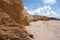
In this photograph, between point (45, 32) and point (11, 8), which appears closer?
point (11, 8)

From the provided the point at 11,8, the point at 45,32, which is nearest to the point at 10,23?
the point at 11,8

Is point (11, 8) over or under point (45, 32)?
over

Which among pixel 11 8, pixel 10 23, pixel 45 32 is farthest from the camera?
pixel 45 32

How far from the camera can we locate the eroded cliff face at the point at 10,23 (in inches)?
219

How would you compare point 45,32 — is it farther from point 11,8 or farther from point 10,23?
point 10,23

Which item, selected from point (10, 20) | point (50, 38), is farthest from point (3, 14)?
point (50, 38)

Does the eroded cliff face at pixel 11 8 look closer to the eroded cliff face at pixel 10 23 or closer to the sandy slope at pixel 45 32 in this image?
the eroded cliff face at pixel 10 23

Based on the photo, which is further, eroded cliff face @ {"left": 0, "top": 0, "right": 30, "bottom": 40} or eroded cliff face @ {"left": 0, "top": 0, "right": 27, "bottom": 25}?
eroded cliff face @ {"left": 0, "top": 0, "right": 27, "bottom": 25}

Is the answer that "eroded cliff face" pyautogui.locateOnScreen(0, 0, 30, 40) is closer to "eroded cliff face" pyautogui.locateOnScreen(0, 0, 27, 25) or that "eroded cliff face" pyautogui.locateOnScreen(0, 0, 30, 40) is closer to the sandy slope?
"eroded cliff face" pyautogui.locateOnScreen(0, 0, 27, 25)

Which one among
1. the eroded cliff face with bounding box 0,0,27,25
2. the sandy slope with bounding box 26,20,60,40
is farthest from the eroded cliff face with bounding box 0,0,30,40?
the sandy slope with bounding box 26,20,60,40

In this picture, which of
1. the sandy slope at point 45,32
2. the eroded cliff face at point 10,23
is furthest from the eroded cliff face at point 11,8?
the sandy slope at point 45,32

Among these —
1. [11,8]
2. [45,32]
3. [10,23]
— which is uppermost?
[11,8]

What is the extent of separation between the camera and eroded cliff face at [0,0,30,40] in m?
5.56

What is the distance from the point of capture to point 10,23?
6.46 metres
